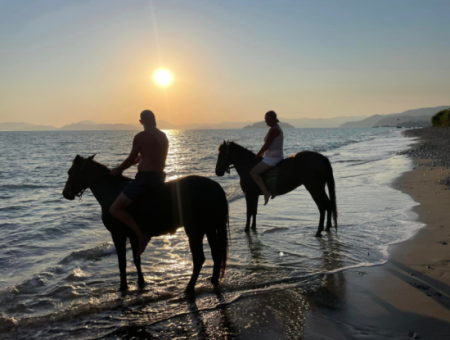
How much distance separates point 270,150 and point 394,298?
4.66 metres

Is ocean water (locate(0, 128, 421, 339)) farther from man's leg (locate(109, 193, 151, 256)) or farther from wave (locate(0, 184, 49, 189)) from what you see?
wave (locate(0, 184, 49, 189))

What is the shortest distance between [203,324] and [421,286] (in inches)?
130

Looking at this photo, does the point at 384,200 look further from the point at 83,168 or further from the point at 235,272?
the point at 83,168

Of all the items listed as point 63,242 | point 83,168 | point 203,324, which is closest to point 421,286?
point 203,324

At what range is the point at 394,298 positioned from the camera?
466 centimetres

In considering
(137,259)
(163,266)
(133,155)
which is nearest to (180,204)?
(133,155)

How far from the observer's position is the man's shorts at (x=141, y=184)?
16.4 ft

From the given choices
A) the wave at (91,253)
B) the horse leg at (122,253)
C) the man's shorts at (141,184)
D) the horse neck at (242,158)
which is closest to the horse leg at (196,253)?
the man's shorts at (141,184)

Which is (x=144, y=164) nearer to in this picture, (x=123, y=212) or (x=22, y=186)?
(x=123, y=212)

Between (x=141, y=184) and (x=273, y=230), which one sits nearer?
(x=141, y=184)

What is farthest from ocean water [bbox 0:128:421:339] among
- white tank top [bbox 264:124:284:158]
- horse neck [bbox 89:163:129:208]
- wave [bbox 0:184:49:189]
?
wave [bbox 0:184:49:189]

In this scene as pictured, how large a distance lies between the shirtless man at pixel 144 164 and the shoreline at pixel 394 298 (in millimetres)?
2875

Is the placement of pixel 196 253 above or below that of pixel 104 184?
below

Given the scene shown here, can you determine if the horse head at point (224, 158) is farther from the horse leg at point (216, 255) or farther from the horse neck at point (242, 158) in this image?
the horse leg at point (216, 255)
